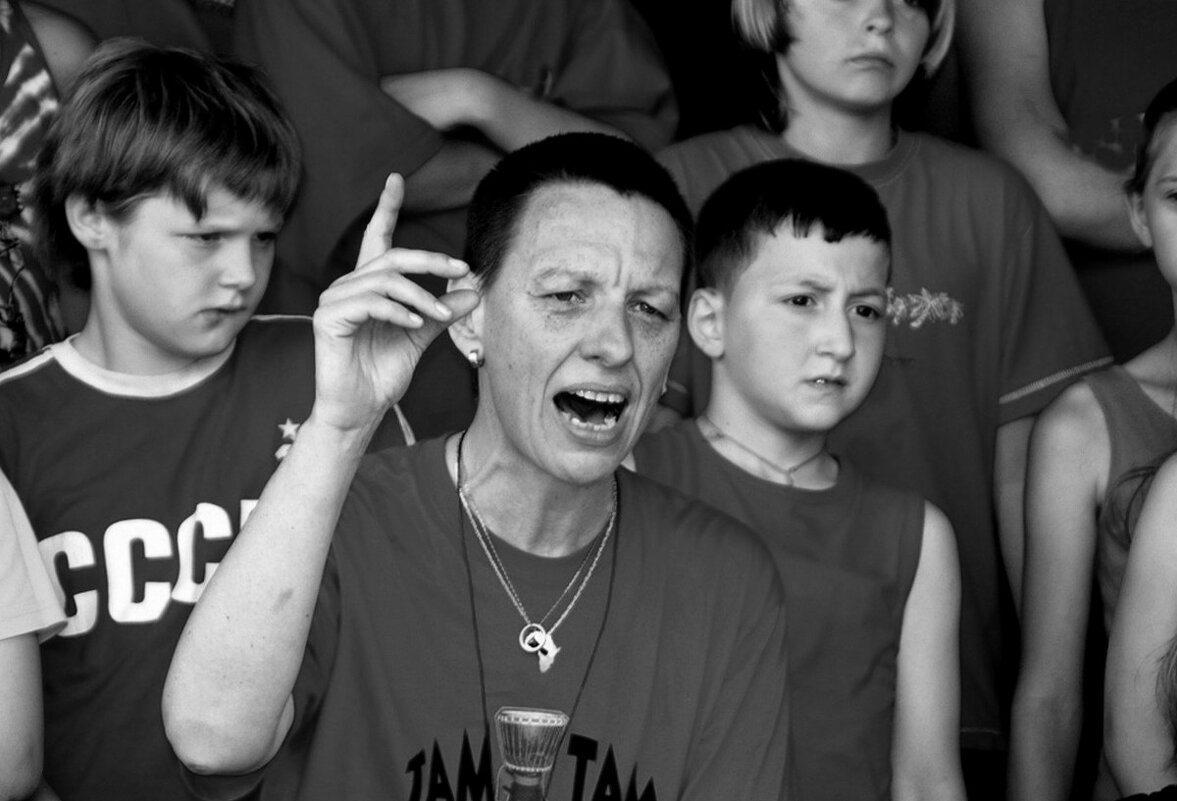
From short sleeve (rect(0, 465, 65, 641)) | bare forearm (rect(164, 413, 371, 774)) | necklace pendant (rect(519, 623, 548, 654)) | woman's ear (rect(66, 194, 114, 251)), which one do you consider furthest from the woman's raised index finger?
woman's ear (rect(66, 194, 114, 251))

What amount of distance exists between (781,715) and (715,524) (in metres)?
0.28

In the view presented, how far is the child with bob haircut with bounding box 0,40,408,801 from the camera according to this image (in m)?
2.36

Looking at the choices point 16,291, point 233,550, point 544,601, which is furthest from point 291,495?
point 16,291

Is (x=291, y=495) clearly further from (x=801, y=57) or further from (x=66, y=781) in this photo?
(x=801, y=57)

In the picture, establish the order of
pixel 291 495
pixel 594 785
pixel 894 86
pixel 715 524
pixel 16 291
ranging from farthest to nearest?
1. pixel 894 86
2. pixel 16 291
3. pixel 715 524
4. pixel 594 785
5. pixel 291 495

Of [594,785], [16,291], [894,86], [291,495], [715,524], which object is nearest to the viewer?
[291,495]

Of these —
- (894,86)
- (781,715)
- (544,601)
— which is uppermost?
(894,86)

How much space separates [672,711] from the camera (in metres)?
2.05

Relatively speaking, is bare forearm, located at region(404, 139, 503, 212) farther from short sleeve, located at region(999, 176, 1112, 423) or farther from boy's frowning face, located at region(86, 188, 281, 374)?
short sleeve, located at region(999, 176, 1112, 423)

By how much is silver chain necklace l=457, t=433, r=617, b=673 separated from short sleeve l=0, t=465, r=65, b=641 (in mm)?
527

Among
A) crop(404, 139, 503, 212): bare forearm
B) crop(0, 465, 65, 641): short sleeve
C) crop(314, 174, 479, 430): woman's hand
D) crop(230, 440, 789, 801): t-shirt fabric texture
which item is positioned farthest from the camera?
crop(404, 139, 503, 212): bare forearm

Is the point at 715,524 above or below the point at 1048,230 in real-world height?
below

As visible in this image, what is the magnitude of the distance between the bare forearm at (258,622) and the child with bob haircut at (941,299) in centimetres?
118

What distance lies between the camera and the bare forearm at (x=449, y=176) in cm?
292
